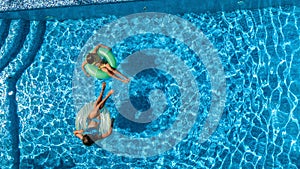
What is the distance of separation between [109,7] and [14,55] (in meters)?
1.23

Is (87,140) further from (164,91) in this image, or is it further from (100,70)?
(164,91)

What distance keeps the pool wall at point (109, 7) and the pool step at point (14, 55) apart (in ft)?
0.37

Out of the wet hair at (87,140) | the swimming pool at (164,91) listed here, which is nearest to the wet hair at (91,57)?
the swimming pool at (164,91)

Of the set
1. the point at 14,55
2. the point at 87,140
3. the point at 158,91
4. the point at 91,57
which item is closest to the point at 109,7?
the point at 91,57

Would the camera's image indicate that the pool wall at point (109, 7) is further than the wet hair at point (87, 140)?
Yes

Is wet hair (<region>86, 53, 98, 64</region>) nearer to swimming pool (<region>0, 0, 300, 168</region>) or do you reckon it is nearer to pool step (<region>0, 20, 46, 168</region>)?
swimming pool (<region>0, 0, 300, 168</region>)

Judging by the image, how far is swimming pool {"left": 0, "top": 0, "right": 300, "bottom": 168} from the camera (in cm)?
436

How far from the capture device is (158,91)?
4.68m

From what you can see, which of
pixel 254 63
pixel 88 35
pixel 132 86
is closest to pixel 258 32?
pixel 254 63

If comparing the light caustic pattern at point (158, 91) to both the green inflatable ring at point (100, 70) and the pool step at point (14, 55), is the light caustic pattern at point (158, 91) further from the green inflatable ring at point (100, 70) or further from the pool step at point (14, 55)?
the pool step at point (14, 55)

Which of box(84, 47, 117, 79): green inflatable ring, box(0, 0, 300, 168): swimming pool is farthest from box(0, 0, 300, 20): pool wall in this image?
box(84, 47, 117, 79): green inflatable ring

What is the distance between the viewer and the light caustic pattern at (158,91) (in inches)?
178

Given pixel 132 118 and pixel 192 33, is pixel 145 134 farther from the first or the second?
pixel 192 33

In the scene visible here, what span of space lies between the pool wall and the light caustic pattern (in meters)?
0.11
